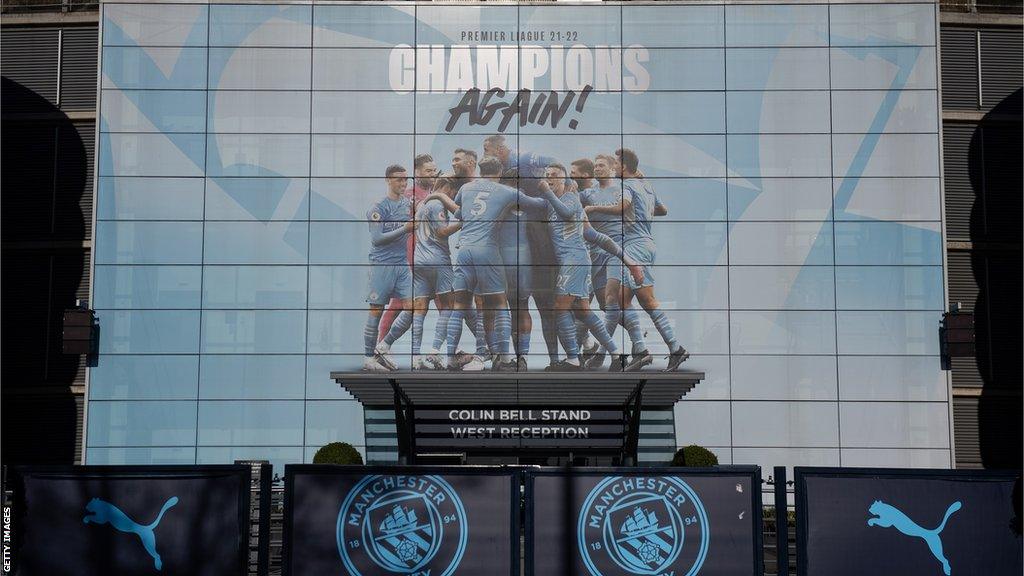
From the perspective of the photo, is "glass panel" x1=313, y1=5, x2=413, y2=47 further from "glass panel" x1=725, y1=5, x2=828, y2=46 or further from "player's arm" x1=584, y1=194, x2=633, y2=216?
"glass panel" x1=725, y1=5, x2=828, y2=46

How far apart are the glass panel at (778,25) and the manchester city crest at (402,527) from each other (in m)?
22.6

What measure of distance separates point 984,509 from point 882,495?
836 mm

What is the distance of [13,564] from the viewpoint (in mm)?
9367

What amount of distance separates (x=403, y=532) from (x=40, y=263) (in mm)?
23586

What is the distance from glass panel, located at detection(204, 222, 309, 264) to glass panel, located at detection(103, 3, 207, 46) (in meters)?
5.09

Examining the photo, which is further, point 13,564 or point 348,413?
point 348,413

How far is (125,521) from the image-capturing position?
9422 mm

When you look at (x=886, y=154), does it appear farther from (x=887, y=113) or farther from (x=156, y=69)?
(x=156, y=69)

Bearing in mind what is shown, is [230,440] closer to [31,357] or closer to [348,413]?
[348,413]

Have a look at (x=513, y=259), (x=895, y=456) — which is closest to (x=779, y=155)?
(x=513, y=259)

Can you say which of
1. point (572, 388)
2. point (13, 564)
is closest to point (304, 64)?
point (572, 388)

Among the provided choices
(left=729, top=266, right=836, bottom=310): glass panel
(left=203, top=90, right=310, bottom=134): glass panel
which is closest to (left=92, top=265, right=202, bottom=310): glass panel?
(left=203, top=90, right=310, bottom=134): glass panel

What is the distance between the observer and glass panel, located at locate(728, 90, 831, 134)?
29.3 m

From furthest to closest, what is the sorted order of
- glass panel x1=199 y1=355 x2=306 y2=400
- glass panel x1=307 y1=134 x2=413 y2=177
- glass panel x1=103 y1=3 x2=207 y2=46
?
glass panel x1=103 y1=3 x2=207 y2=46 → glass panel x1=307 y1=134 x2=413 y2=177 → glass panel x1=199 y1=355 x2=306 y2=400
